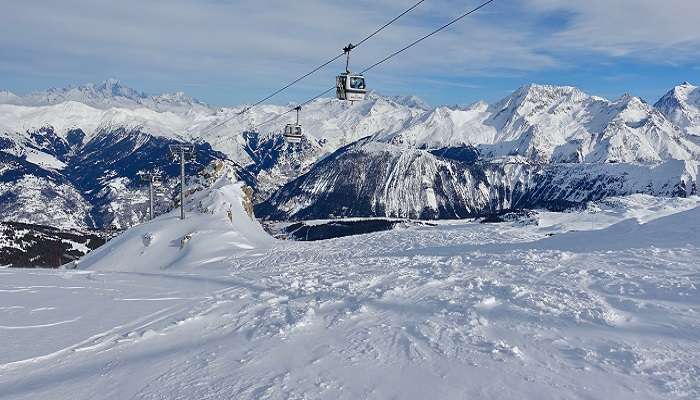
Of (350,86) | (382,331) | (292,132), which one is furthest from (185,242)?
(382,331)

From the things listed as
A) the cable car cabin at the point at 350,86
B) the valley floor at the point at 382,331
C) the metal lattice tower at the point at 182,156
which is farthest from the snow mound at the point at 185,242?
the cable car cabin at the point at 350,86

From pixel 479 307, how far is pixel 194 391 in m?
6.74

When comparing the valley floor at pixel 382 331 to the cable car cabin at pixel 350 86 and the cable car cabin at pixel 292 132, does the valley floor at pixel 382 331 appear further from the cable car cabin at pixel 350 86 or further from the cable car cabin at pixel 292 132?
the cable car cabin at pixel 292 132

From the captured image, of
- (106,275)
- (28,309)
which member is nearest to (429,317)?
(28,309)

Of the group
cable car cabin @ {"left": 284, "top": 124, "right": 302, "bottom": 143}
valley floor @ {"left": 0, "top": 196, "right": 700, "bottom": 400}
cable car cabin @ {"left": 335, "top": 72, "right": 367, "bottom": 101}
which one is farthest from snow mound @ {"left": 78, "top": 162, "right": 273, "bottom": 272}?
cable car cabin @ {"left": 335, "top": 72, "right": 367, "bottom": 101}

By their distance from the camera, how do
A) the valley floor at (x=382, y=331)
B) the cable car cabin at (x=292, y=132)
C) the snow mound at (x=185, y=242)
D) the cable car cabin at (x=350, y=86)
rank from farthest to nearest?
the cable car cabin at (x=292, y=132) → the snow mound at (x=185, y=242) → the cable car cabin at (x=350, y=86) → the valley floor at (x=382, y=331)

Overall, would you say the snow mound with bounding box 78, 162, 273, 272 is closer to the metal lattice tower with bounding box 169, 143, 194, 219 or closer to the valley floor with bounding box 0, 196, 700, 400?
the metal lattice tower with bounding box 169, 143, 194, 219

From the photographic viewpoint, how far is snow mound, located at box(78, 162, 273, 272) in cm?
3038

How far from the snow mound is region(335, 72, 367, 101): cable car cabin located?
35.5 feet

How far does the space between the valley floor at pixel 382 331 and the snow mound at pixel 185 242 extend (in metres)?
10.4

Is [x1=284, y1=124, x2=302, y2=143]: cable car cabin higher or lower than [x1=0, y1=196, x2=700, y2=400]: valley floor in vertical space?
higher

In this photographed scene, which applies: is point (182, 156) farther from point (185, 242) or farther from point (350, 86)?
point (350, 86)

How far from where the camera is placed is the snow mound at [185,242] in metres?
30.4

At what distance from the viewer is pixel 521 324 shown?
35.8 ft
